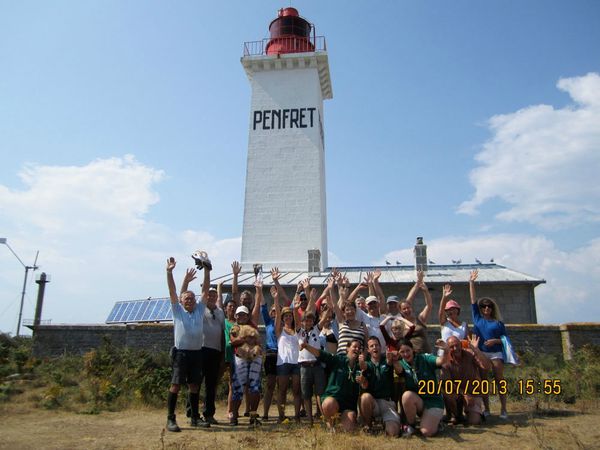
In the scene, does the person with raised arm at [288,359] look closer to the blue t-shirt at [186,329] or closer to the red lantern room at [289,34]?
the blue t-shirt at [186,329]

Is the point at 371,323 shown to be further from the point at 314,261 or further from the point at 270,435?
the point at 314,261

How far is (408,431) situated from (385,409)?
38 centimetres

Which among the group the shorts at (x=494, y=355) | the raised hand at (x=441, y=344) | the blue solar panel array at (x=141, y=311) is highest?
the blue solar panel array at (x=141, y=311)

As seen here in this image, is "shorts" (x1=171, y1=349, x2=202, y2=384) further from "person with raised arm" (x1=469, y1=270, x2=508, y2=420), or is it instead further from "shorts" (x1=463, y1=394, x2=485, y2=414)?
"person with raised arm" (x1=469, y1=270, x2=508, y2=420)

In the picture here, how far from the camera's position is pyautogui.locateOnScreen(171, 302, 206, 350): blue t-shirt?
610 cm

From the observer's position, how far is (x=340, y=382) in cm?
577

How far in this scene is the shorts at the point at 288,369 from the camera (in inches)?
255

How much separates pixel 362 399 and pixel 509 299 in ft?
38.1

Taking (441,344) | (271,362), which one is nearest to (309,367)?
(271,362)

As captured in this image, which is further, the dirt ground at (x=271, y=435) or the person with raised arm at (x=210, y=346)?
the person with raised arm at (x=210, y=346)

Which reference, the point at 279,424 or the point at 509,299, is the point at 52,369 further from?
the point at 509,299

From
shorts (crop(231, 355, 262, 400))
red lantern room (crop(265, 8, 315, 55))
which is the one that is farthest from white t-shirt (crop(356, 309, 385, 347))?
red lantern room (crop(265, 8, 315, 55))

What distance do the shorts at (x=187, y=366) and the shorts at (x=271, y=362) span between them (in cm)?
120
